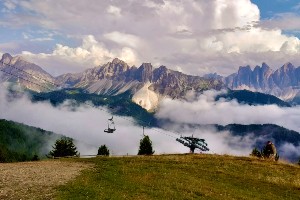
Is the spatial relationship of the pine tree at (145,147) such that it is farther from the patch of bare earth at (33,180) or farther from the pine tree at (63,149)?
the patch of bare earth at (33,180)

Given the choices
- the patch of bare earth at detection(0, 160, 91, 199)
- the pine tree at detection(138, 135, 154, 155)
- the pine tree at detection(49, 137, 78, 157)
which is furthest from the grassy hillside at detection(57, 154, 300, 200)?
the pine tree at detection(49, 137, 78, 157)

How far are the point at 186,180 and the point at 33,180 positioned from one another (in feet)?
46.5

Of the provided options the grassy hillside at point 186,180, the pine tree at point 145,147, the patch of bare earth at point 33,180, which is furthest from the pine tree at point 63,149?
the patch of bare earth at point 33,180

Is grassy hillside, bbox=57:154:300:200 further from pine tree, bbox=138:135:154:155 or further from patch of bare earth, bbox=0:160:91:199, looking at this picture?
pine tree, bbox=138:135:154:155

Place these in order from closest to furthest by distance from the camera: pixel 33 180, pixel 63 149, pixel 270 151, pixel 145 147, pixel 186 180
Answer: pixel 33 180
pixel 186 180
pixel 270 151
pixel 145 147
pixel 63 149

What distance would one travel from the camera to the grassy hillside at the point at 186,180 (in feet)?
102

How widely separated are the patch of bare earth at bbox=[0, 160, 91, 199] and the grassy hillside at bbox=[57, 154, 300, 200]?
1184 mm

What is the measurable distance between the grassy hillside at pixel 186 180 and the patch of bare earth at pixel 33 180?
3.89 feet

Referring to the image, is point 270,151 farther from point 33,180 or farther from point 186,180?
point 33,180

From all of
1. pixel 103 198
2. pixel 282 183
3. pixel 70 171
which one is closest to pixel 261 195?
pixel 282 183

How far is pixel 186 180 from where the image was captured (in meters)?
38.0

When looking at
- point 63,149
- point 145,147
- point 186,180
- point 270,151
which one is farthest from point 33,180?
point 63,149

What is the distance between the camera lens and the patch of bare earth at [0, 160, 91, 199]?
2880cm

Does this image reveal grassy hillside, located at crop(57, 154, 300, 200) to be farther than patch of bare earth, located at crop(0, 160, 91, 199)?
Yes
